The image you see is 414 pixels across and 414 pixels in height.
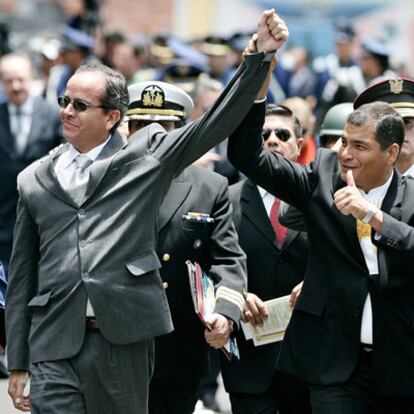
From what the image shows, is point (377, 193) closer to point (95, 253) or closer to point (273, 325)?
point (273, 325)

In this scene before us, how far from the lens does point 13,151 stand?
11.8 meters

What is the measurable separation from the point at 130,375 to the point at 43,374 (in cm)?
36

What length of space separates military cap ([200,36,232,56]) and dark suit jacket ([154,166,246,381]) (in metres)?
8.71

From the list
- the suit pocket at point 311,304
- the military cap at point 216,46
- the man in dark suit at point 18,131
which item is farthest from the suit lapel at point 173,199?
the military cap at point 216,46

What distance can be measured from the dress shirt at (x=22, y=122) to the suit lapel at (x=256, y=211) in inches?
174

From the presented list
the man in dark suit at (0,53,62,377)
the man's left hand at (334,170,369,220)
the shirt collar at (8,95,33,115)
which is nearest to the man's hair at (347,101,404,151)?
the man's left hand at (334,170,369,220)

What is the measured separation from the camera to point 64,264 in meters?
6.02

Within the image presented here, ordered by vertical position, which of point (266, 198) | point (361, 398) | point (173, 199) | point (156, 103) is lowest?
point (361, 398)

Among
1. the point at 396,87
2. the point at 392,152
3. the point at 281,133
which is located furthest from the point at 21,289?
the point at 396,87

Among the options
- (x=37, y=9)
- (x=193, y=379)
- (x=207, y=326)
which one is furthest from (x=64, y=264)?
(x=37, y=9)

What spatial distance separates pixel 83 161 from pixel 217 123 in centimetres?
63

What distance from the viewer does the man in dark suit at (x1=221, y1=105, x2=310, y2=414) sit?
24.2ft

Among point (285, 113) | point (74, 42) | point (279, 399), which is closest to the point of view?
Answer: point (279, 399)

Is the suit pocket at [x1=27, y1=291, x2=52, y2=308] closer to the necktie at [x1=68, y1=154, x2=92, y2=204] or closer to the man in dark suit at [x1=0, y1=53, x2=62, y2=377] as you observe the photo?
the necktie at [x1=68, y1=154, x2=92, y2=204]
